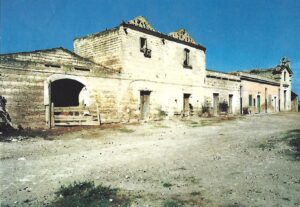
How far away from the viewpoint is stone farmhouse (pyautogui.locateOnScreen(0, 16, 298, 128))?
573 inches

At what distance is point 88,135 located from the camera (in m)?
14.0

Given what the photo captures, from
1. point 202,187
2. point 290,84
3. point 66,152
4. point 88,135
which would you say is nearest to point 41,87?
point 88,135

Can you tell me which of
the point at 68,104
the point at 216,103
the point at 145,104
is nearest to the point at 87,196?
the point at 68,104

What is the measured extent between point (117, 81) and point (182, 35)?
26.4ft

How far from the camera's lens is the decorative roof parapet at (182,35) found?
22966 mm

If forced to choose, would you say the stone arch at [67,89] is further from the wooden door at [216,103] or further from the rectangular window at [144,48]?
the wooden door at [216,103]

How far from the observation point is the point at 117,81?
1861 cm

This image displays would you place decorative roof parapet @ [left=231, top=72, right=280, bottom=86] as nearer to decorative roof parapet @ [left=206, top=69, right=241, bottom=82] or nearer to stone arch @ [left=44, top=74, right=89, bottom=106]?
decorative roof parapet @ [left=206, top=69, right=241, bottom=82]

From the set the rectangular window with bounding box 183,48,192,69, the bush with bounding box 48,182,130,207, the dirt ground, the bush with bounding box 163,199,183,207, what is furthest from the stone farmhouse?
the bush with bounding box 163,199,183,207

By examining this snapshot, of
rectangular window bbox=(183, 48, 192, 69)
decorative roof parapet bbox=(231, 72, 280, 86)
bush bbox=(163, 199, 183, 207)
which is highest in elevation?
rectangular window bbox=(183, 48, 192, 69)

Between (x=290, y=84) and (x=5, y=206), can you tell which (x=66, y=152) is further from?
(x=290, y=84)

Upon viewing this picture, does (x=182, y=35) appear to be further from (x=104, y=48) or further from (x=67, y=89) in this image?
(x=67, y=89)

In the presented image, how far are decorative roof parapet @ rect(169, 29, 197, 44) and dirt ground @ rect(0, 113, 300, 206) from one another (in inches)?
469

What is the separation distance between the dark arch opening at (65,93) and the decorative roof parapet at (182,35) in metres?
8.57
